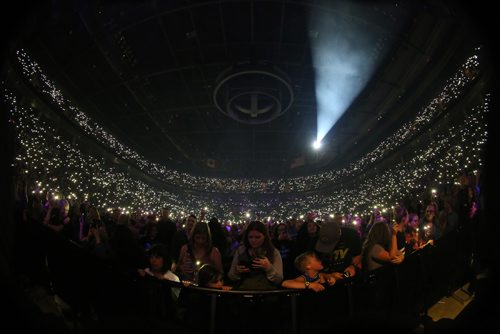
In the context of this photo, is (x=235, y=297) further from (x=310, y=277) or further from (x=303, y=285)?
(x=310, y=277)

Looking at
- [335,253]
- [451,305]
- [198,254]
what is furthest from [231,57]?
[451,305]

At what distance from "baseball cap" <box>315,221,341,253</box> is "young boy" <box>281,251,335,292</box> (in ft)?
1.01

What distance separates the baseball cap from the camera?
343 cm

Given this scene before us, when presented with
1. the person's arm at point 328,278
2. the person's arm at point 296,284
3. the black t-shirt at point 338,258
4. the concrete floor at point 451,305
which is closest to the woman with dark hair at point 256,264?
the person's arm at point 296,284

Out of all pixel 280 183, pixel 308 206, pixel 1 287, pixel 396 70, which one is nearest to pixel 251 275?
pixel 1 287

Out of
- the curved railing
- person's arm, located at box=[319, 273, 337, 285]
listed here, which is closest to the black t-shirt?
person's arm, located at box=[319, 273, 337, 285]

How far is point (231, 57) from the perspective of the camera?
8375 mm

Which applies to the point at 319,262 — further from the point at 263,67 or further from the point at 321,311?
the point at 263,67

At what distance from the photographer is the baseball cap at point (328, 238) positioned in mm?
3434

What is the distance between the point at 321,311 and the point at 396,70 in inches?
331

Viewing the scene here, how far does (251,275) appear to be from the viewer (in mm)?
2980

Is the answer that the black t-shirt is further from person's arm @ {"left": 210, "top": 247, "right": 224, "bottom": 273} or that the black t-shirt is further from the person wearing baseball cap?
person's arm @ {"left": 210, "top": 247, "right": 224, "bottom": 273}

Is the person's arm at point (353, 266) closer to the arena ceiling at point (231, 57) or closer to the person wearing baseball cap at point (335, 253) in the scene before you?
the person wearing baseball cap at point (335, 253)

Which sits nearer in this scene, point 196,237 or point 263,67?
point 196,237
